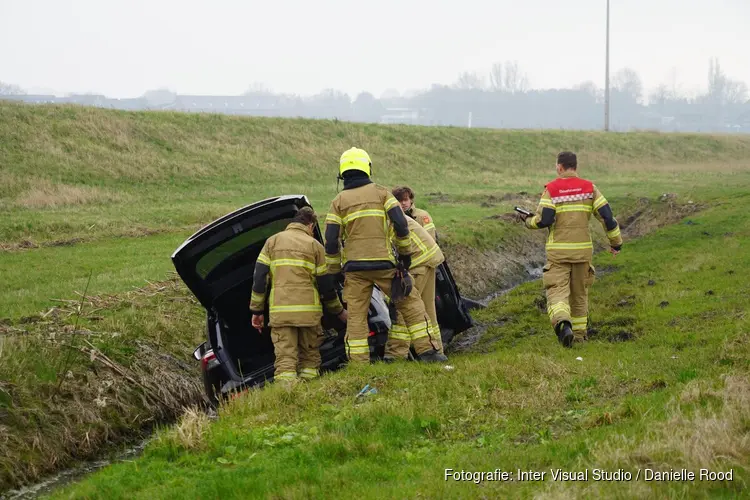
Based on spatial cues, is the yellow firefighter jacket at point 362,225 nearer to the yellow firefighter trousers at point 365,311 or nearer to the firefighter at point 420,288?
the yellow firefighter trousers at point 365,311

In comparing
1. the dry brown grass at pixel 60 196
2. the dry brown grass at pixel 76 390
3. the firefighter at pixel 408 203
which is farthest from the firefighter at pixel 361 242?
the dry brown grass at pixel 60 196

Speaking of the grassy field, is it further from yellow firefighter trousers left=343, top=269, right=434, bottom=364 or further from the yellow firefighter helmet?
the yellow firefighter helmet

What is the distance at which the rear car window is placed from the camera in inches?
330

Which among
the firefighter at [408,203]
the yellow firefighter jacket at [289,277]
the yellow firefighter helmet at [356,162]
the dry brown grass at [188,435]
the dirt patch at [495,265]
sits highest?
the yellow firefighter helmet at [356,162]

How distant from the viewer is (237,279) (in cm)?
891

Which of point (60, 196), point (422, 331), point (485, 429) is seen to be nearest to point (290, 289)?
point (422, 331)

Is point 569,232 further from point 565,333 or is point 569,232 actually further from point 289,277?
point 289,277

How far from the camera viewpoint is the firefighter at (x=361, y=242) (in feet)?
27.2

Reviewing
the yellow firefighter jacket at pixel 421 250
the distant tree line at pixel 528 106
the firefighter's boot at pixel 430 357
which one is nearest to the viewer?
the firefighter's boot at pixel 430 357

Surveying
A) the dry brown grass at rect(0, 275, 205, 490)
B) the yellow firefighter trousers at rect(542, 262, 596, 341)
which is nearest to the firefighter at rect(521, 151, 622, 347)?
the yellow firefighter trousers at rect(542, 262, 596, 341)

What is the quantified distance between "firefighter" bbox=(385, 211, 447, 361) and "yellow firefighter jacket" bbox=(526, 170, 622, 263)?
1.35 meters

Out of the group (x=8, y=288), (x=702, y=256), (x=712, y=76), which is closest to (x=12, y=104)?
(x=8, y=288)

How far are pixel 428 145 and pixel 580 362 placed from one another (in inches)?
1568

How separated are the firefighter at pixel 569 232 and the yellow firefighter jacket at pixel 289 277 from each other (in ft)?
9.22
